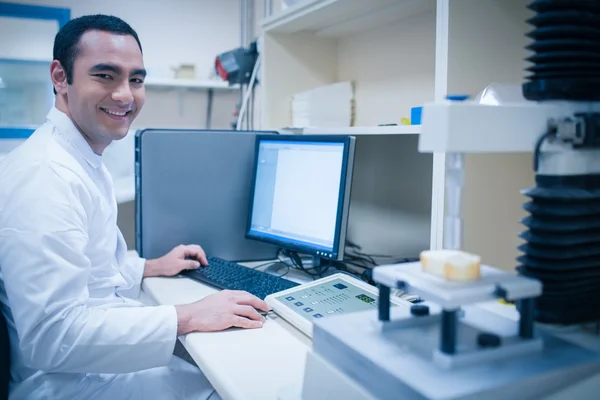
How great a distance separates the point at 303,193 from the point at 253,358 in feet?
1.98

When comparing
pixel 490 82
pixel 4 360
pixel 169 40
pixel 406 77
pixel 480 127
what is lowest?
pixel 4 360

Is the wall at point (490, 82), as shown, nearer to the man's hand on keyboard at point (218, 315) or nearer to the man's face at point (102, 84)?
the man's hand on keyboard at point (218, 315)

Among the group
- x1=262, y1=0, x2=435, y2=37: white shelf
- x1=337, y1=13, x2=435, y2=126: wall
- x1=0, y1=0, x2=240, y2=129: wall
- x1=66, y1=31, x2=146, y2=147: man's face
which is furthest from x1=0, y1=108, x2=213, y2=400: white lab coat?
x1=0, y1=0, x2=240, y2=129: wall

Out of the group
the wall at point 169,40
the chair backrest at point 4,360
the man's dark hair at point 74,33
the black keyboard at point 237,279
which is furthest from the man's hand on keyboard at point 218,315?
the wall at point 169,40

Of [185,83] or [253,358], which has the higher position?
[185,83]

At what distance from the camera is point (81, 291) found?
97 cm

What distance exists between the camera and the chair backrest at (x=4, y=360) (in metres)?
0.93

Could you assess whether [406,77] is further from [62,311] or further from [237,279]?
[62,311]

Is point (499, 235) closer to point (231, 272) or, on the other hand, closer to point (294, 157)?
point (294, 157)

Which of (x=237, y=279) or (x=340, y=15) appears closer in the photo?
(x=237, y=279)

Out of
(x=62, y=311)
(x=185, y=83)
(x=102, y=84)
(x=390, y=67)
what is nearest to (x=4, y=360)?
(x=62, y=311)

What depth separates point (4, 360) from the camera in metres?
0.94

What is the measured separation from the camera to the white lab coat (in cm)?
92

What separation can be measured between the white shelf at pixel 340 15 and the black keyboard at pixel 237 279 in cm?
77
